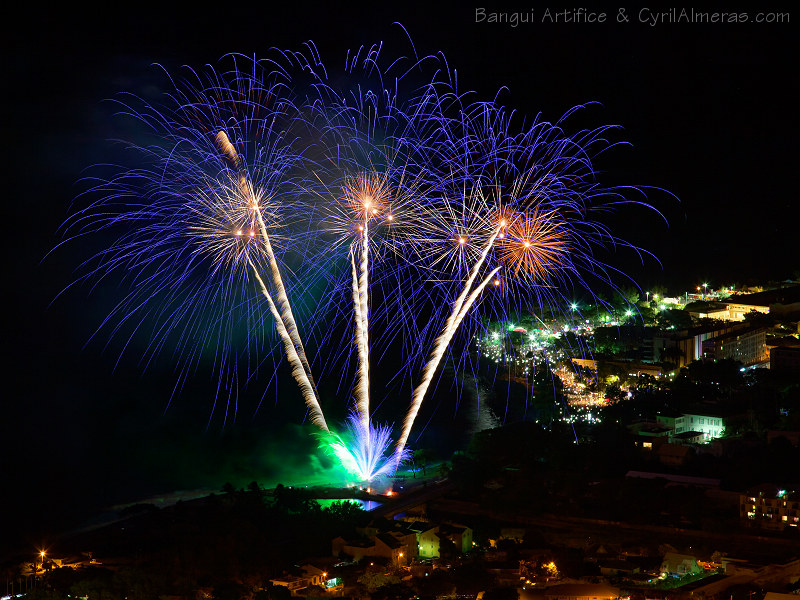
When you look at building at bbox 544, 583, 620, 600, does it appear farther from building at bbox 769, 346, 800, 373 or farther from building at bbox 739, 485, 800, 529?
building at bbox 769, 346, 800, 373

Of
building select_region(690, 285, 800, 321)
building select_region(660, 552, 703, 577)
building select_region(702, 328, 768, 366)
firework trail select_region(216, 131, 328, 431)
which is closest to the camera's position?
building select_region(660, 552, 703, 577)

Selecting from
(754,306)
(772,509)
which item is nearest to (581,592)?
(772,509)

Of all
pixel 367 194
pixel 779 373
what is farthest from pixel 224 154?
pixel 779 373

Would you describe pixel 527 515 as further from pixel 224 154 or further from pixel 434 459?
pixel 224 154

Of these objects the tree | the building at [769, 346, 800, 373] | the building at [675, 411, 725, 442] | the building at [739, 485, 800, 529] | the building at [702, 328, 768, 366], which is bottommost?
the tree

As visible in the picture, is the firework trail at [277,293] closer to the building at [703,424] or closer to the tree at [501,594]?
the tree at [501,594]

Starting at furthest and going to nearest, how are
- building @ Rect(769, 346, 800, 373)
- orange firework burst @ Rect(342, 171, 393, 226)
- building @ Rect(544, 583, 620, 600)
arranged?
building @ Rect(769, 346, 800, 373) < orange firework burst @ Rect(342, 171, 393, 226) < building @ Rect(544, 583, 620, 600)

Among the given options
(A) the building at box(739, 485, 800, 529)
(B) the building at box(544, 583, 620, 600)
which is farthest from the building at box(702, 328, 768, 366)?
(B) the building at box(544, 583, 620, 600)

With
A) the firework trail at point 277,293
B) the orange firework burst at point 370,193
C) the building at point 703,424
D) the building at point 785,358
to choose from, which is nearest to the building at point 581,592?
the orange firework burst at point 370,193

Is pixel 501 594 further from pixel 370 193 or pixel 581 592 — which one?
pixel 370 193
